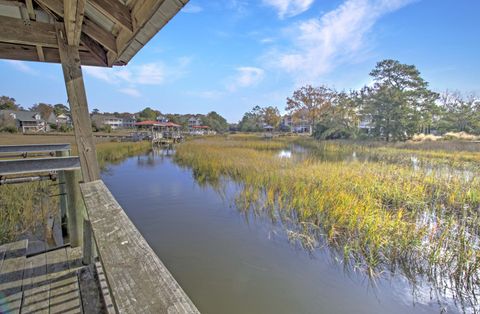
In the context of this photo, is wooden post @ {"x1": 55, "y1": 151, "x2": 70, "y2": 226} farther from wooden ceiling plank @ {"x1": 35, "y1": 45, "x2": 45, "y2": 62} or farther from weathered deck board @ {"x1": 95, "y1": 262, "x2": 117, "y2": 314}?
weathered deck board @ {"x1": 95, "y1": 262, "x2": 117, "y2": 314}

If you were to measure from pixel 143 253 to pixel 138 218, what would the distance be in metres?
4.67

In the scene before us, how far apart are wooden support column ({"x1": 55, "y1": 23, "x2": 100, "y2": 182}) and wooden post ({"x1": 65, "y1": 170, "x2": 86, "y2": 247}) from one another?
686 millimetres

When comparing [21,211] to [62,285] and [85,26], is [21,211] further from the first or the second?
[85,26]

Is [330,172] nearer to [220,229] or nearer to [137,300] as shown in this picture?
[220,229]

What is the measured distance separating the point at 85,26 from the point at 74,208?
1.77m

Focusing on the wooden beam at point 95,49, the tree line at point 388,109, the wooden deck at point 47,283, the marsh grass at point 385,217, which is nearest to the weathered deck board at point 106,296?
the wooden deck at point 47,283

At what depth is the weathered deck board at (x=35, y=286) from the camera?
156cm

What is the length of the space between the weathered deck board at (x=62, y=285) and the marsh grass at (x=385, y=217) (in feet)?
10.2

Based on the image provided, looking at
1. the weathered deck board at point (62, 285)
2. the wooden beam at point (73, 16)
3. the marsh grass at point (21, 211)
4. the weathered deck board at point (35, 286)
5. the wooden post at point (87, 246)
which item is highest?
the wooden beam at point (73, 16)

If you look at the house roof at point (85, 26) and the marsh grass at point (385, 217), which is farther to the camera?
the marsh grass at point (385, 217)

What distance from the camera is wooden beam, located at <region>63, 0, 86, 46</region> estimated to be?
1.36m

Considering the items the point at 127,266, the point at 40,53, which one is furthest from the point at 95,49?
the point at 127,266

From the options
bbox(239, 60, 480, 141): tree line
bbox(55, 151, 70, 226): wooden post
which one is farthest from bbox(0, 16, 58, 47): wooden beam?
bbox(239, 60, 480, 141): tree line

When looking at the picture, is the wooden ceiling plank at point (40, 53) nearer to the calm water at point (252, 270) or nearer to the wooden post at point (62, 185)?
the wooden post at point (62, 185)
